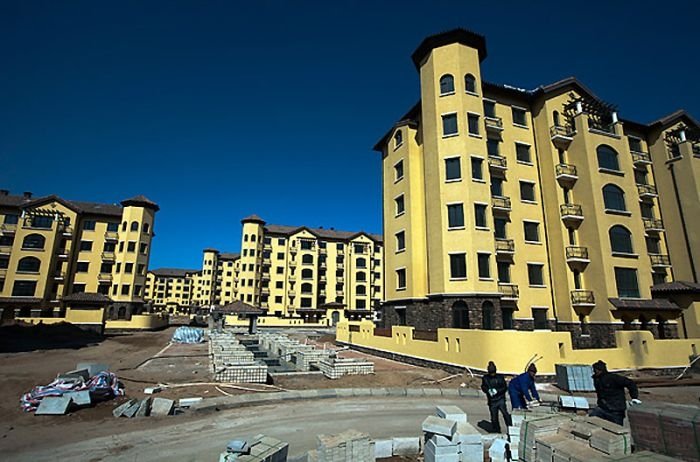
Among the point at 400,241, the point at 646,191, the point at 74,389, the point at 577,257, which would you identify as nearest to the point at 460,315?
the point at 400,241

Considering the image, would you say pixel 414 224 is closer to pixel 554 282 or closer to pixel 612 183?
pixel 554 282

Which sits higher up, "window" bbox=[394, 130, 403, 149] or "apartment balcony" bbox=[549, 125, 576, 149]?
"window" bbox=[394, 130, 403, 149]

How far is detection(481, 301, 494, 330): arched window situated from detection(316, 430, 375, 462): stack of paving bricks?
53.9ft

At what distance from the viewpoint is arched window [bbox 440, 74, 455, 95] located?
24078 mm

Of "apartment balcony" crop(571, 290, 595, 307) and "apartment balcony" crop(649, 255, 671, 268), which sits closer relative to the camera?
"apartment balcony" crop(571, 290, 595, 307)

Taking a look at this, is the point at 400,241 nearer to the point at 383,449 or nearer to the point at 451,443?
the point at 383,449

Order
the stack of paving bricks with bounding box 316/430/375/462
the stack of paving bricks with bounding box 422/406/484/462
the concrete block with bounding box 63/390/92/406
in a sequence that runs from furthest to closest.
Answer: the concrete block with bounding box 63/390/92/406, the stack of paving bricks with bounding box 422/406/484/462, the stack of paving bricks with bounding box 316/430/375/462

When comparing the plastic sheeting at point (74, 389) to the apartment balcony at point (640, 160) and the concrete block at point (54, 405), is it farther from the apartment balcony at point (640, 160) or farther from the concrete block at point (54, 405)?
the apartment balcony at point (640, 160)

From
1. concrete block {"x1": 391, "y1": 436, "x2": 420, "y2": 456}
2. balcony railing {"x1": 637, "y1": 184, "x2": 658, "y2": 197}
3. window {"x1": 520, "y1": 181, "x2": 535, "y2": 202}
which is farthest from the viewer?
balcony railing {"x1": 637, "y1": 184, "x2": 658, "y2": 197}

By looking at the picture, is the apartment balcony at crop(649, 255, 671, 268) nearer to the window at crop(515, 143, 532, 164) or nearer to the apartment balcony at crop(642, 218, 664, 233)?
the apartment balcony at crop(642, 218, 664, 233)

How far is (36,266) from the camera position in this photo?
1683 inches

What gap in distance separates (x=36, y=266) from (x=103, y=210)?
33.5 feet

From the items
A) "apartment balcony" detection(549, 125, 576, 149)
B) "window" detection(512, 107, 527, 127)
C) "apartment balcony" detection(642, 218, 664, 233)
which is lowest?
"apartment balcony" detection(642, 218, 664, 233)

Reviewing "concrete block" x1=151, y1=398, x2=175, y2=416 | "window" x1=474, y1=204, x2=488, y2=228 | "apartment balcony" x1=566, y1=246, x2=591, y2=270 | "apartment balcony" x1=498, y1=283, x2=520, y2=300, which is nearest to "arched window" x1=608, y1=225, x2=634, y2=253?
"apartment balcony" x1=566, y1=246, x2=591, y2=270
